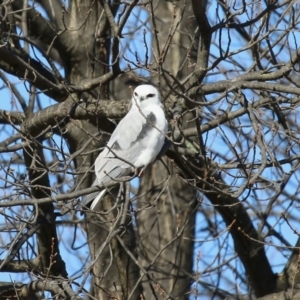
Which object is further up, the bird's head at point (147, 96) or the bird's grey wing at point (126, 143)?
the bird's head at point (147, 96)

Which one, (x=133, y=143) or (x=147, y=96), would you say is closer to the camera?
(x=133, y=143)

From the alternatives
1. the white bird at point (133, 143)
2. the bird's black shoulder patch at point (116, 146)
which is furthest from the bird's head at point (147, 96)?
the bird's black shoulder patch at point (116, 146)

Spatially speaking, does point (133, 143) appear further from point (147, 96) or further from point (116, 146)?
point (147, 96)

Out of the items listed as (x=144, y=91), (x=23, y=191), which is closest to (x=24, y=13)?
(x=144, y=91)

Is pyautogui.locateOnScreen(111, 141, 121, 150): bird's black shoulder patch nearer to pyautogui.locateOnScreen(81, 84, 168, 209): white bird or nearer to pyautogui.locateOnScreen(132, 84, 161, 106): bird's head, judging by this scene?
pyautogui.locateOnScreen(81, 84, 168, 209): white bird

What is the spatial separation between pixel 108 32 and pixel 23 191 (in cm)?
272

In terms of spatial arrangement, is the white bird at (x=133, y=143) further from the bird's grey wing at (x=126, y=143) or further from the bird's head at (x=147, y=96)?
the bird's head at (x=147, y=96)

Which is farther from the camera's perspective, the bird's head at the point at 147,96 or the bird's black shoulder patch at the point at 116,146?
the bird's head at the point at 147,96

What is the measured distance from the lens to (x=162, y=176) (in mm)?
9375

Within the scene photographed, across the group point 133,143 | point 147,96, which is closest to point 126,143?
point 133,143

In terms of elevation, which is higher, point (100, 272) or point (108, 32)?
point (108, 32)

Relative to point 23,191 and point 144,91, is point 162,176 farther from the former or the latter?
point 23,191

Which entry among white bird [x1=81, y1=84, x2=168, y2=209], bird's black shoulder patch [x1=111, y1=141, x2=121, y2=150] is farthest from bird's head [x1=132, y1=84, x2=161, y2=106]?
bird's black shoulder patch [x1=111, y1=141, x2=121, y2=150]

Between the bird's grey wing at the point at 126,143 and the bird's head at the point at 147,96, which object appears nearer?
the bird's grey wing at the point at 126,143
